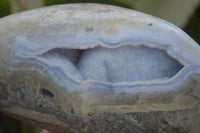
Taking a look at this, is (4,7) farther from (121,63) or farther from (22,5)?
(121,63)

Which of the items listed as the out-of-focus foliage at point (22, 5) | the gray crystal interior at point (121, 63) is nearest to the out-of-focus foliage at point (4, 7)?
the out-of-focus foliage at point (22, 5)

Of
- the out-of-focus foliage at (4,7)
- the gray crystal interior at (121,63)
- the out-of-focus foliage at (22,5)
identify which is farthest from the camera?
the out-of-focus foliage at (4,7)

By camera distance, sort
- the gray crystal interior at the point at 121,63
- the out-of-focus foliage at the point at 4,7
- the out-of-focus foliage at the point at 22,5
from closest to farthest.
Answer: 1. the gray crystal interior at the point at 121,63
2. the out-of-focus foliage at the point at 22,5
3. the out-of-focus foliage at the point at 4,7

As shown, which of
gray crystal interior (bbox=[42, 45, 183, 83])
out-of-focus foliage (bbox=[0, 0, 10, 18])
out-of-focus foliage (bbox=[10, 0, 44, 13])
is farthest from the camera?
out-of-focus foliage (bbox=[0, 0, 10, 18])

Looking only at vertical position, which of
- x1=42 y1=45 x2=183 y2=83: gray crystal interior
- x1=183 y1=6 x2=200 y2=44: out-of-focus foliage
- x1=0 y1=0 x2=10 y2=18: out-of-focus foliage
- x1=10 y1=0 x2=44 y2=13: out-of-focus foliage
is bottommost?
x1=183 y1=6 x2=200 y2=44: out-of-focus foliage

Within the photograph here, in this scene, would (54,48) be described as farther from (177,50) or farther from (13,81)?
(177,50)

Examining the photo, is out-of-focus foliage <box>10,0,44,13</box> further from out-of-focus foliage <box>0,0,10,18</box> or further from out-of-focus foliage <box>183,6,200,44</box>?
out-of-focus foliage <box>183,6,200,44</box>

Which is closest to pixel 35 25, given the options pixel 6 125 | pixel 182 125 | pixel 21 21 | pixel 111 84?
pixel 21 21

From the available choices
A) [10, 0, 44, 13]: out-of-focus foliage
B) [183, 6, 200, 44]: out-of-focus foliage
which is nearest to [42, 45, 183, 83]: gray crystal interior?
[10, 0, 44, 13]: out-of-focus foliage

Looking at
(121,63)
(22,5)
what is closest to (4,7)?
(22,5)

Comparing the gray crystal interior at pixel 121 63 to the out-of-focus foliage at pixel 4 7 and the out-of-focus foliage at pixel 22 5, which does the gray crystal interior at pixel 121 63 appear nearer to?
the out-of-focus foliage at pixel 22 5
